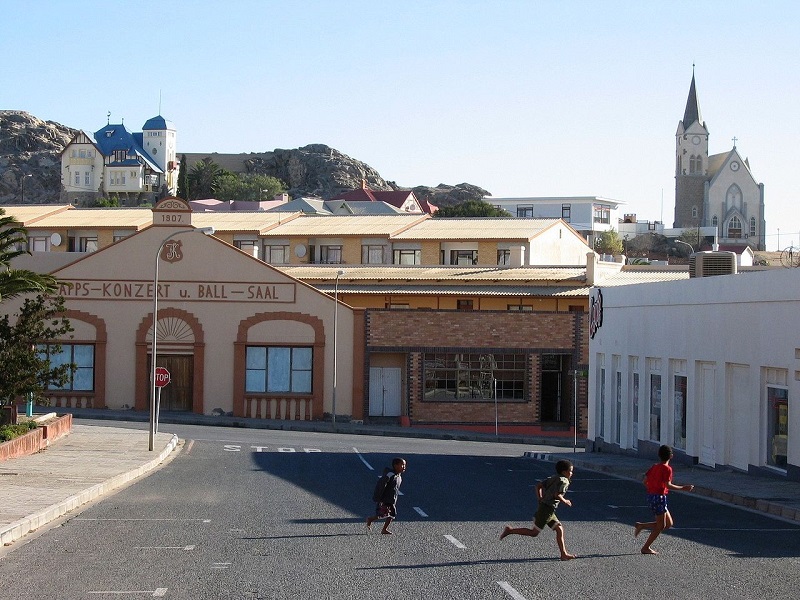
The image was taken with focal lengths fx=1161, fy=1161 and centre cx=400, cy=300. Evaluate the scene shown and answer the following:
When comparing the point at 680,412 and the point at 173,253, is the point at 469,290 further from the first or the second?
the point at 680,412

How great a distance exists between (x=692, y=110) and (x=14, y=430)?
168 meters

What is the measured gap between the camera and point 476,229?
71875 millimetres

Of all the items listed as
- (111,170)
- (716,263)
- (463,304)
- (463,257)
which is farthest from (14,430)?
(111,170)

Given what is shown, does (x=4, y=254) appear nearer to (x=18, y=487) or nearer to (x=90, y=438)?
(x=90, y=438)

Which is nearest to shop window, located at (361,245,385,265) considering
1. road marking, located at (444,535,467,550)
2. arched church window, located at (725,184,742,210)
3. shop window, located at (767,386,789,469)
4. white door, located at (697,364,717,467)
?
white door, located at (697,364,717,467)

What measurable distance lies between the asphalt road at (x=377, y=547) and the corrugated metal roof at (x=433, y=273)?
111 ft

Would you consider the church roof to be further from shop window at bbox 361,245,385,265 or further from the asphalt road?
the asphalt road

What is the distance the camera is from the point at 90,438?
3622 cm

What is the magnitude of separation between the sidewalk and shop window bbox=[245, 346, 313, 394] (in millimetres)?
11962

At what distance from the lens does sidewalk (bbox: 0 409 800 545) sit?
62.9 ft

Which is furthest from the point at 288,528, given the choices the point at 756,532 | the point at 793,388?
the point at 793,388

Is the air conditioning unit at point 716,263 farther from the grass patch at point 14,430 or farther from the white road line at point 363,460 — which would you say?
the grass patch at point 14,430

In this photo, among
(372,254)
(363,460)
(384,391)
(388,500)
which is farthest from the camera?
(372,254)

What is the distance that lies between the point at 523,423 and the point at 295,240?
23.8 m
